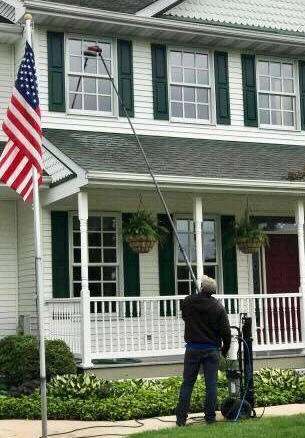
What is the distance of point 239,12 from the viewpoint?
1714 centimetres

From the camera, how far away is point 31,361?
40.0 feet

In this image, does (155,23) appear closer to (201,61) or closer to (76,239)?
(201,61)

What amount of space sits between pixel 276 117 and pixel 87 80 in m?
4.31

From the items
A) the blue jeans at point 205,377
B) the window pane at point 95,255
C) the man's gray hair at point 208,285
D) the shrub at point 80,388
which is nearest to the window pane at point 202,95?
the window pane at point 95,255

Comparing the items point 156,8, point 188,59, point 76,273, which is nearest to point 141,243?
point 76,273

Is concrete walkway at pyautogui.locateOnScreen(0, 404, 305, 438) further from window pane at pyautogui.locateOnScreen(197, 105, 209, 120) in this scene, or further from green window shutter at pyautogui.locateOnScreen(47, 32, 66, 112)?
window pane at pyautogui.locateOnScreen(197, 105, 209, 120)

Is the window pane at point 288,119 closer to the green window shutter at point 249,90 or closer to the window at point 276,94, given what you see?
the window at point 276,94

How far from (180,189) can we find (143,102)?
10.1 ft

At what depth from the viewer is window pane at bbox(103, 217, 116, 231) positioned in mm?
14836

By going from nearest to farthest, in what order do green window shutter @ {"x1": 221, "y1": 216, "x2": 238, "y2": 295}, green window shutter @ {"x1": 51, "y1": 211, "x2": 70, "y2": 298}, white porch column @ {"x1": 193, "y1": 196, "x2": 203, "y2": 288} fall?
white porch column @ {"x1": 193, "y1": 196, "x2": 203, "y2": 288}
green window shutter @ {"x1": 51, "y1": 211, "x2": 70, "y2": 298}
green window shutter @ {"x1": 221, "y1": 216, "x2": 238, "y2": 295}

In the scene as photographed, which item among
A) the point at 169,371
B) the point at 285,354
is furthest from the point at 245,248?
the point at 169,371

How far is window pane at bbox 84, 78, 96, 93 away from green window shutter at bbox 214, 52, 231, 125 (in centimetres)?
263

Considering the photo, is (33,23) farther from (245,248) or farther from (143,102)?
(245,248)

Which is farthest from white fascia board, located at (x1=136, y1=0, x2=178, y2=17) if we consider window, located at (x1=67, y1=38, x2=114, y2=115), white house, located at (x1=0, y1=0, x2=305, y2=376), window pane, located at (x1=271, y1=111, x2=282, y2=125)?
window pane, located at (x1=271, y1=111, x2=282, y2=125)
